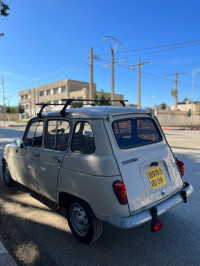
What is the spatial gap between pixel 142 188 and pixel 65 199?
3.88 ft

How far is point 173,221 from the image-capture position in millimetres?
3367

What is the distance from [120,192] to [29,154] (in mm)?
2056

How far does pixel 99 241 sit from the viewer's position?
2893 mm

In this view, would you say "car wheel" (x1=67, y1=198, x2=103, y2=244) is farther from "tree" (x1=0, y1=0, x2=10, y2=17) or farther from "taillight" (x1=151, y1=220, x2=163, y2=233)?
"tree" (x1=0, y1=0, x2=10, y2=17)

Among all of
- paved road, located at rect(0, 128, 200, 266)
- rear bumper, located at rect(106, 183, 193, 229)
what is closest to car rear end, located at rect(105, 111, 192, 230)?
rear bumper, located at rect(106, 183, 193, 229)

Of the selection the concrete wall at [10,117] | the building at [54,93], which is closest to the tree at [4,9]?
the building at [54,93]

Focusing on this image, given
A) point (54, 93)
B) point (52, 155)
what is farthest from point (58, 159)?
point (54, 93)

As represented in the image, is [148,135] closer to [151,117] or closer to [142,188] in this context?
[151,117]

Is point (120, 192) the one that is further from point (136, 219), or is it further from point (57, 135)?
point (57, 135)

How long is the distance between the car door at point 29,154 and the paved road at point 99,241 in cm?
58

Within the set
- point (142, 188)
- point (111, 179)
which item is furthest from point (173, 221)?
point (111, 179)

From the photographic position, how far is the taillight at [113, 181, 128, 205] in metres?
2.37

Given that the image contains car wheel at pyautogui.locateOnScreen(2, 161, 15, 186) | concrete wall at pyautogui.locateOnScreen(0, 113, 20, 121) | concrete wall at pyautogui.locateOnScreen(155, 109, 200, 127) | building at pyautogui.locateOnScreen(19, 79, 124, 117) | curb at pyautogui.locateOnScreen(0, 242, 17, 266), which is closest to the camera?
curb at pyautogui.locateOnScreen(0, 242, 17, 266)

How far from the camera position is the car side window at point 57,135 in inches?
122
